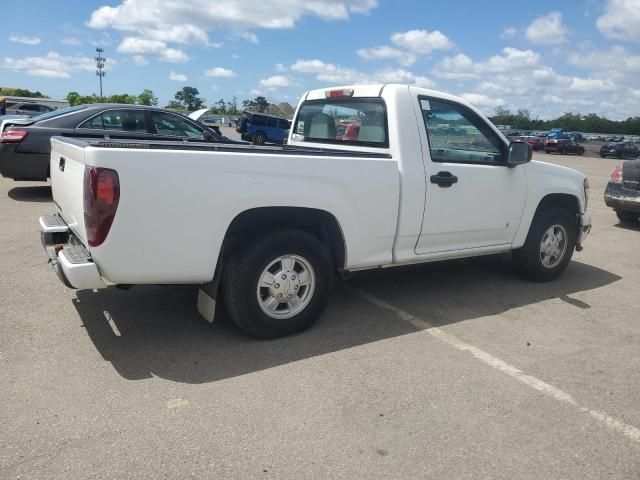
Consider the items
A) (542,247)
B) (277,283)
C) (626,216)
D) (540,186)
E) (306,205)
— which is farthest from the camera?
(626,216)

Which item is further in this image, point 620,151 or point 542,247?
point 620,151

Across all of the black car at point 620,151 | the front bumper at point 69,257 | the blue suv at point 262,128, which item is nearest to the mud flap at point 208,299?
the front bumper at point 69,257

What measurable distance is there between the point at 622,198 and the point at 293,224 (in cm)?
758

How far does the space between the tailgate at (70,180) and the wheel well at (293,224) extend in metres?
0.95

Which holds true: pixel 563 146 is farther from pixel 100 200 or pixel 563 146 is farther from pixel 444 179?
pixel 100 200

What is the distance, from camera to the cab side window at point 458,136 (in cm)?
453

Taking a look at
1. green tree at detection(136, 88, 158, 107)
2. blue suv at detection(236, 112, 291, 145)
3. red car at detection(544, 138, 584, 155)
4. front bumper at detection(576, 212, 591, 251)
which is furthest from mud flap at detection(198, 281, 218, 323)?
green tree at detection(136, 88, 158, 107)

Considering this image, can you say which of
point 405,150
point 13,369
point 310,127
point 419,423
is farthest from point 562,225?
point 13,369

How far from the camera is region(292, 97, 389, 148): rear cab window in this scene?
4539mm

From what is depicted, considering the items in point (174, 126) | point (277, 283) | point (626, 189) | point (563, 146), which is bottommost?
point (277, 283)

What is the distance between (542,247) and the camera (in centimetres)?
559

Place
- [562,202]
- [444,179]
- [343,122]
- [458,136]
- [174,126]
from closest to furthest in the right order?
[444,179], [458,136], [343,122], [562,202], [174,126]

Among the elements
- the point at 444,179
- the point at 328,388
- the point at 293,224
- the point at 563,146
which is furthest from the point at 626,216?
the point at 563,146

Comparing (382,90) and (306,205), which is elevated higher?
(382,90)
